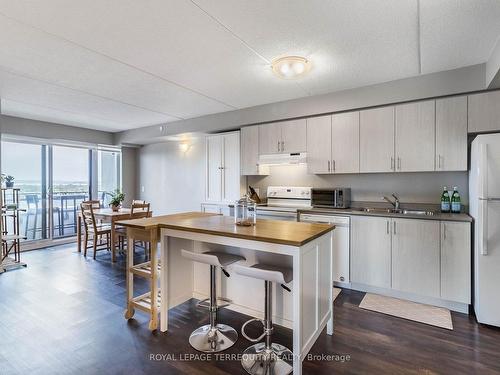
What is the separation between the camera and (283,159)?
12.8ft

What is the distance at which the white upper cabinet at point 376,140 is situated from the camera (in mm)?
3186

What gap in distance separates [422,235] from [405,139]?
106 centimetres

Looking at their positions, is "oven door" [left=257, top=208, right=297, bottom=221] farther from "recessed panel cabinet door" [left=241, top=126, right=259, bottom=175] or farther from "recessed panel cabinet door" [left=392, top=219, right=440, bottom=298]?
"recessed panel cabinet door" [left=392, top=219, right=440, bottom=298]

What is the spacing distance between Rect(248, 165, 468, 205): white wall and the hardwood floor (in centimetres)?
131

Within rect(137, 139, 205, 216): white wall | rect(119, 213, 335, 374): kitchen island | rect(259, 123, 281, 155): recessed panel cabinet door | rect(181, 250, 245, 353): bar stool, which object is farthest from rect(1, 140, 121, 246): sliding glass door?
rect(181, 250, 245, 353): bar stool

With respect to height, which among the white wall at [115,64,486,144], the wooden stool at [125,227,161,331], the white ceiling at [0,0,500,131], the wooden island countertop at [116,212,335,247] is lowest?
the wooden stool at [125,227,161,331]

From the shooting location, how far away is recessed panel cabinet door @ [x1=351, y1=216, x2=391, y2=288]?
302 cm

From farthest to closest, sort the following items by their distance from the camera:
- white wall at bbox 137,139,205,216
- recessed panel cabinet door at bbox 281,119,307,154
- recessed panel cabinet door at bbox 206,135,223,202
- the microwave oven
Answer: white wall at bbox 137,139,205,216
recessed panel cabinet door at bbox 206,135,223,202
recessed panel cabinet door at bbox 281,119,307,154
the microwave oven

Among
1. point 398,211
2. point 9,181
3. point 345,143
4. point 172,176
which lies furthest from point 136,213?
point 398,211

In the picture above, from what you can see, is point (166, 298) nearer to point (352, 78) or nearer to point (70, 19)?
point (70, 19)

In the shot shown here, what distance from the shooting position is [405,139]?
309cm

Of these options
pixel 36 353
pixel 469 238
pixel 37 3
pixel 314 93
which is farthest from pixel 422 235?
pixel 37 3

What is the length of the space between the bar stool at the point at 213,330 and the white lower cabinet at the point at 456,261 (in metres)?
2.03

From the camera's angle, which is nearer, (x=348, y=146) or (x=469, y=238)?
(x=469, y=238)
